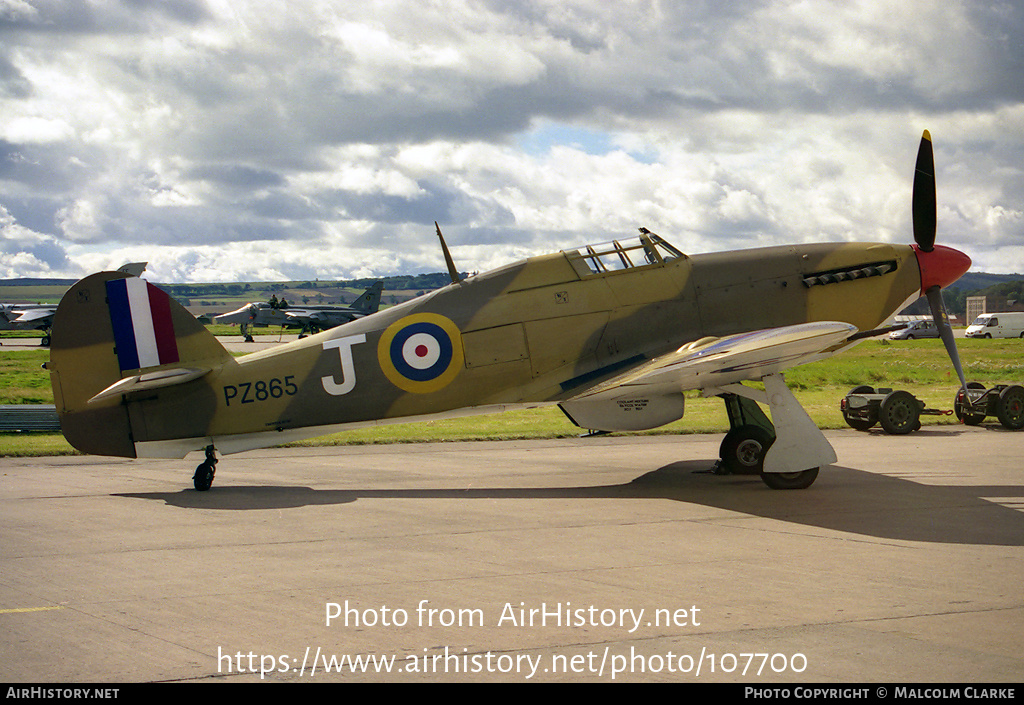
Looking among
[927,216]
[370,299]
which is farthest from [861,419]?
[370,299]

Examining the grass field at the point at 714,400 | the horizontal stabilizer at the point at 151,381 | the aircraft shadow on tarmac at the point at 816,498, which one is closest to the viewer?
the aircraft shadow on tarmac at the point at 816,498

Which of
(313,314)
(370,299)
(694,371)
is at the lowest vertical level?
(694,371)

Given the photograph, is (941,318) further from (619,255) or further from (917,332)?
(917,332)

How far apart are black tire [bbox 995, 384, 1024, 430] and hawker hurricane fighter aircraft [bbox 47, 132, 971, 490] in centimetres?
776

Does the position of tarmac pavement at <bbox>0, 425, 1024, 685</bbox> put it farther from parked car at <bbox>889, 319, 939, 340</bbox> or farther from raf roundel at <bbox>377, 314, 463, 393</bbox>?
parked car at <bbox>889, 319, 939, 340</bbox>

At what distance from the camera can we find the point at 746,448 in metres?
12.8

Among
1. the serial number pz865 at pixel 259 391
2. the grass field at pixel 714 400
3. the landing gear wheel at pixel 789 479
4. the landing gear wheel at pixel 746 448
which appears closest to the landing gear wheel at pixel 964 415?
the grass field at pixel 714 400

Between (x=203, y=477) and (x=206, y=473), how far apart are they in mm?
71

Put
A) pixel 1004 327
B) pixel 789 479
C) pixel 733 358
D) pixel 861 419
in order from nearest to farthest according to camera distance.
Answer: pixel 733 358 → pixel 789 479 → pixel 861 419 → pixel 1004 327

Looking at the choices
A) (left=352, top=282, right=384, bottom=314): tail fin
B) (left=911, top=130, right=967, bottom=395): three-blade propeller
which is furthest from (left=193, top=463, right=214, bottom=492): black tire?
(left=352, top=282, right=384, bottom=314): tail fin

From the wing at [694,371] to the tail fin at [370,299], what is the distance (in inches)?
2607

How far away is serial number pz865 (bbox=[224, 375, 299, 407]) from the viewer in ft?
39.9

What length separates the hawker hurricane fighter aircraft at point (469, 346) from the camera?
12094mm

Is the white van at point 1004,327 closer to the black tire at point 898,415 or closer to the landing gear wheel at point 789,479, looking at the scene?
the black tire at point 898,415
